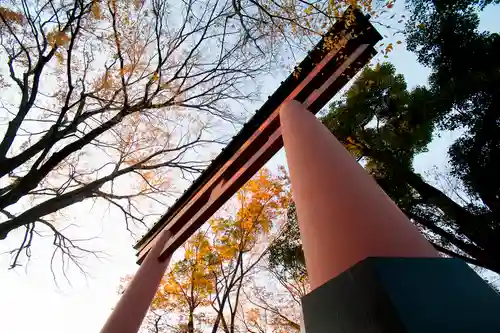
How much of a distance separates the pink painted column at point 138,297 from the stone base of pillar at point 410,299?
5.92 m

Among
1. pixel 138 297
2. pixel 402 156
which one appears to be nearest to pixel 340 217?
pixel 138 297

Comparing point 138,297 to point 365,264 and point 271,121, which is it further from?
point 365,264

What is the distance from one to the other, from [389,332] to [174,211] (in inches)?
316

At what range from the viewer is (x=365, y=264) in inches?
41.6

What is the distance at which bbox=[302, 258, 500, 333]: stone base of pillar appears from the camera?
2.80 ft

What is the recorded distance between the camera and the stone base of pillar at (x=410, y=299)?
33.6 inches

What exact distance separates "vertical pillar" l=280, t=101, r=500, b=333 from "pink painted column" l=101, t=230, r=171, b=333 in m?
5.50

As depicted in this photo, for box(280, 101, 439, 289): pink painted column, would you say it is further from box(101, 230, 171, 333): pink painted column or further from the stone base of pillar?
box(101, 230, 171, 333): pink painted column

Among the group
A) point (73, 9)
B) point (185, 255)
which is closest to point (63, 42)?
point (73, 9)

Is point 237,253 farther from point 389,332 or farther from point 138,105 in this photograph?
point 389,332

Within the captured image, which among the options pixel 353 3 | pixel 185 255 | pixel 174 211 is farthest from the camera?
pixel 185 255

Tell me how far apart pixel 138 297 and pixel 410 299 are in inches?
267

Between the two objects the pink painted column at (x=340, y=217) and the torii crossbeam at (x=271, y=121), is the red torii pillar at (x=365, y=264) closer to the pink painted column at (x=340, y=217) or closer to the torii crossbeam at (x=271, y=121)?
the pink painted column at (x=340, y=217)

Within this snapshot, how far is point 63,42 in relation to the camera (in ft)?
15.2
